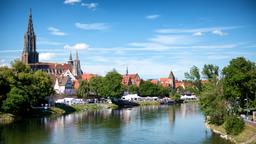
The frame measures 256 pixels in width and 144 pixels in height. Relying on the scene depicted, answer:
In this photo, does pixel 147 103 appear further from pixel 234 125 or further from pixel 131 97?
pixel 234 125

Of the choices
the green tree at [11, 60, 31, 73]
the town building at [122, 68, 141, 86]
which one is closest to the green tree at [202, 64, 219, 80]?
the green tree at [11, 60, 31, 73]

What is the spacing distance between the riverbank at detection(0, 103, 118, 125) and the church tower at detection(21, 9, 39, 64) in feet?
223

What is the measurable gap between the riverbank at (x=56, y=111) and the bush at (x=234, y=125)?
3610cm

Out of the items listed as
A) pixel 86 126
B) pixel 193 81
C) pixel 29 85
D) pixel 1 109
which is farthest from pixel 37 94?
pixel 193 81

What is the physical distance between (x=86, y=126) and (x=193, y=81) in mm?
71789

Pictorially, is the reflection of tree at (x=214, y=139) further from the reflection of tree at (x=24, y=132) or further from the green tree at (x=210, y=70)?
the green tree at (x=210, y=70)

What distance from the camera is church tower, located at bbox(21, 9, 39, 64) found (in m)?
170

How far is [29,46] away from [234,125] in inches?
5312

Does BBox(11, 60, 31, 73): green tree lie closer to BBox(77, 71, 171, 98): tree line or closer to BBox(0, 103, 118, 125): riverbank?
BBox(0, 103, 118, 125): riverbank

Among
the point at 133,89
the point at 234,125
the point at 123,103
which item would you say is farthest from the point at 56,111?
the point at 133,89

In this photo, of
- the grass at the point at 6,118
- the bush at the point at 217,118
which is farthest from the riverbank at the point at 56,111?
the bush at the point at 217,118

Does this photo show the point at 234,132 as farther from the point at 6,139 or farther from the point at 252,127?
the point at 6,139

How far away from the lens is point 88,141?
49.2 metres

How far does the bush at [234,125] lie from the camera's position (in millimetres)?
48494
